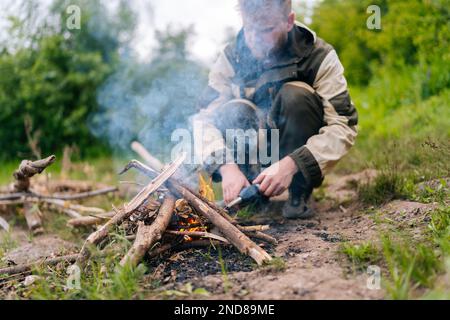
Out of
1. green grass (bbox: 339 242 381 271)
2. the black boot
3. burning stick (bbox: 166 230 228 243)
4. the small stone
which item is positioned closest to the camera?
green grass (bbox: 339 242 381 271)

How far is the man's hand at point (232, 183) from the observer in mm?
3141

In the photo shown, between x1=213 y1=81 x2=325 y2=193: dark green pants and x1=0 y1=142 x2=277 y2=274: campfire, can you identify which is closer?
x1=0 y1=142 x2=277 y2=274: campfire

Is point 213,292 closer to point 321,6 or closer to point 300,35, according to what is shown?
point 300,35

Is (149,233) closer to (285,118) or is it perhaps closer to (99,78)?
(285,118)

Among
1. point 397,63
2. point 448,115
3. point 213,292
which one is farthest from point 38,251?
point 397,63

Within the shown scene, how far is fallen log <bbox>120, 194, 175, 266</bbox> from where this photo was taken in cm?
229

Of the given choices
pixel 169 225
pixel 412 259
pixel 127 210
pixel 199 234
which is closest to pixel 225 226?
pixel 199 234

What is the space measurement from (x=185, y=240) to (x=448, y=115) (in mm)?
3297

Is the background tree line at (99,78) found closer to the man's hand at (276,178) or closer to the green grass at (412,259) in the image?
the man's hand at (276,178)

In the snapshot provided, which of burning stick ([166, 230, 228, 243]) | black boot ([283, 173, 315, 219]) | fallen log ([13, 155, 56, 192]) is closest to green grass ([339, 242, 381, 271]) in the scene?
burning stick ([166, 230, 228, 243])

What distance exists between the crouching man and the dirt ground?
280 mm

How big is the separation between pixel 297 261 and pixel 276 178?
0.75 m

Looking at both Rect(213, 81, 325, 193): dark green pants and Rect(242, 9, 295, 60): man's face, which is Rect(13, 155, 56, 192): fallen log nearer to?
Rect(213, 81, 325, 193): dark green pants

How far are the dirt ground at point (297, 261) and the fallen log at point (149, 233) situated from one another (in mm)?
158
